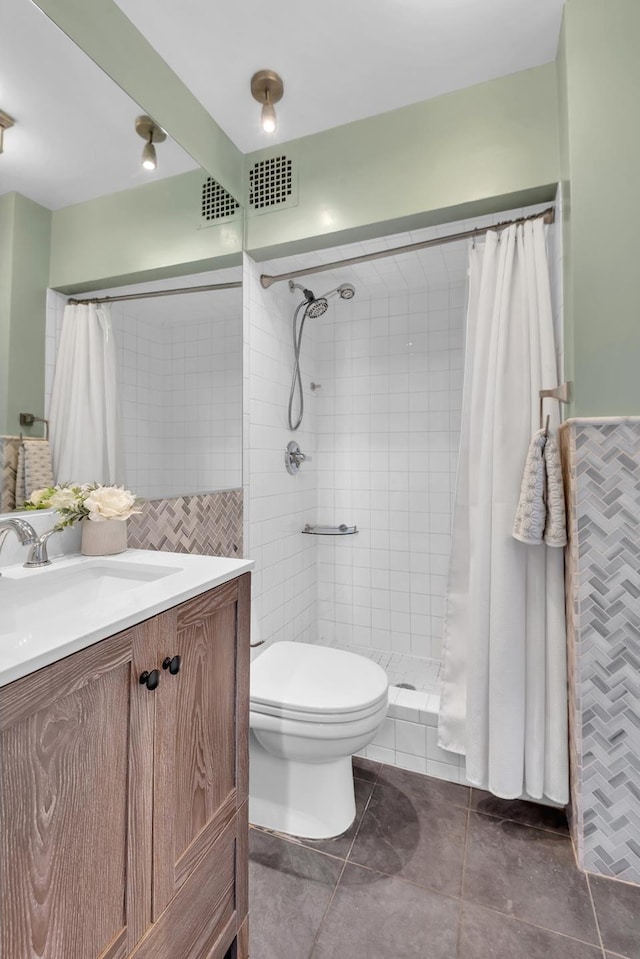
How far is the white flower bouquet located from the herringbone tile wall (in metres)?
1.33

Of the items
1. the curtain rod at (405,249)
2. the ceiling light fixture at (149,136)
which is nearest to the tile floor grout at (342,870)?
the curtain rod at (405,249)

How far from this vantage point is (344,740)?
1364 mm

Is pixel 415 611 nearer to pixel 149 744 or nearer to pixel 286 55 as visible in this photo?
pixel 149 744

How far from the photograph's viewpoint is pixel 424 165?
164cm

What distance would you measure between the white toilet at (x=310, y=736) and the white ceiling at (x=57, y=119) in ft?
5.14

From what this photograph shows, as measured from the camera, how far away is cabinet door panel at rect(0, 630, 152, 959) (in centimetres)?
57

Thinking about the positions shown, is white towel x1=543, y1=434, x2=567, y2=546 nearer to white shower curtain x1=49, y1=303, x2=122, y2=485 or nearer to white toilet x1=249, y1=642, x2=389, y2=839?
white toilet x1=249, y1=642, x2=389, y2=839

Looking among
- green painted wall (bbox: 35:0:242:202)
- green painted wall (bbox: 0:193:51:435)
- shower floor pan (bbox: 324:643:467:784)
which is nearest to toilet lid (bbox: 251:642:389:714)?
shower floor pan (bbox: 324:643:467:784)

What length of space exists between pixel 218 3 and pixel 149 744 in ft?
6.55

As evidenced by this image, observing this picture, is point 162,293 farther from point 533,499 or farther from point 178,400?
point 533,499

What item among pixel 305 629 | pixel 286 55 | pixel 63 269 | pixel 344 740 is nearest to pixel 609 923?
pixel 344 740

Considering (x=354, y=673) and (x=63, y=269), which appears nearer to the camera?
(x=63, y=269)

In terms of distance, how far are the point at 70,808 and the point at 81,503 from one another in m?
0.73

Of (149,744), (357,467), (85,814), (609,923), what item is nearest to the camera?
(85,814)
